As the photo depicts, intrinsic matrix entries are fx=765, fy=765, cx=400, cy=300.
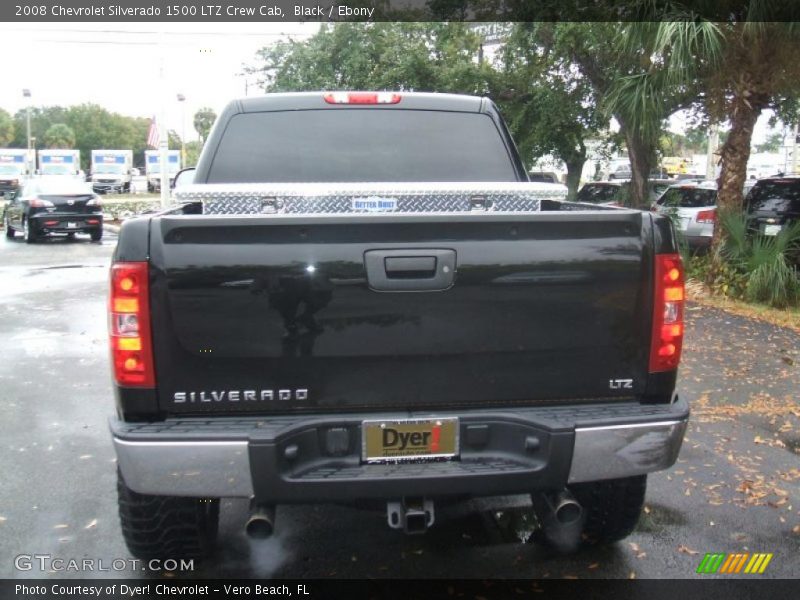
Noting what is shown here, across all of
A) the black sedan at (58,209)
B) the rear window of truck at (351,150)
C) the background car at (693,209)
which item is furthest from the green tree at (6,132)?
the rear window of truck at (351,150)

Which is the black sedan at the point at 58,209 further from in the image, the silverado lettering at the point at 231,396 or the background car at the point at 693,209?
the silverado lettering at the point at 231,396

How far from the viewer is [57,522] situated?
401cm

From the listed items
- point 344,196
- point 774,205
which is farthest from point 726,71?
point 344,196

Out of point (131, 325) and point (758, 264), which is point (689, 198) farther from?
point (131, 325)

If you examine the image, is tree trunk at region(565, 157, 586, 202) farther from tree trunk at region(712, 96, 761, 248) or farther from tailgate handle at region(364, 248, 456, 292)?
tailgate handle at region(364, 248, 456, 292)

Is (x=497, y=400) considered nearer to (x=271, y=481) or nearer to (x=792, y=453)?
(x=271, y=481)

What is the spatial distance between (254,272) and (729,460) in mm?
3662

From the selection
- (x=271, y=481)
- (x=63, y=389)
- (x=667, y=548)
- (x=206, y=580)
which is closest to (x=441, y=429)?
(x=271, y=481)

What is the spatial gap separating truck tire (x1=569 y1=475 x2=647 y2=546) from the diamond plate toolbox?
1524 mm

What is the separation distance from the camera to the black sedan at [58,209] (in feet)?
61.1

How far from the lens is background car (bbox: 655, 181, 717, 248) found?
1351 centimetres

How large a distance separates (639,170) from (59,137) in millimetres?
75001

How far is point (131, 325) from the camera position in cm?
278

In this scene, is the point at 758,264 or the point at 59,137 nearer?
the point at 758,264
